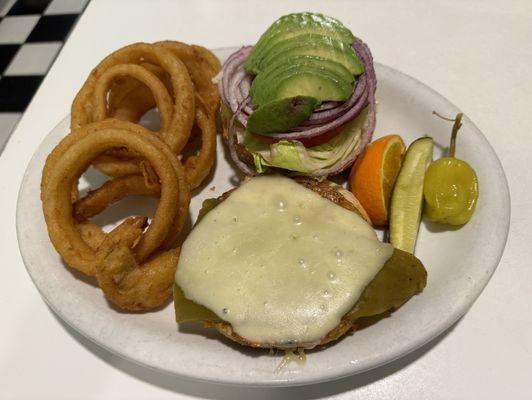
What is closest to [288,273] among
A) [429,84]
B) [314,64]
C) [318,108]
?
[318,108]

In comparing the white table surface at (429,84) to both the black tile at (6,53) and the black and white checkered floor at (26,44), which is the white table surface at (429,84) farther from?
the black tile at (6,53)

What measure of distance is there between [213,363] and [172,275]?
1.17 ft

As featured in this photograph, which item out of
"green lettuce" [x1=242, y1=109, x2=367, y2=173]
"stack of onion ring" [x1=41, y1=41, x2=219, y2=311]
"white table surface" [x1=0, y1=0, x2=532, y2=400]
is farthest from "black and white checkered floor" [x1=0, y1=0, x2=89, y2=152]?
"green lettuce" [x1=242, y1=109, x2=367, y2=173]

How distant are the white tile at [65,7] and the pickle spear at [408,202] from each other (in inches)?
108

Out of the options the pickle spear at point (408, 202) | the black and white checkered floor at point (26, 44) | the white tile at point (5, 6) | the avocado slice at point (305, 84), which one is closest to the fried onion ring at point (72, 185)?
the avocado slice at point (305, 84)

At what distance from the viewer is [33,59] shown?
Result: 313cm

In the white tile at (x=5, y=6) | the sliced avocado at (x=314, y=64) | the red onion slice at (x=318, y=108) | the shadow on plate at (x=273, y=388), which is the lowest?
the shadow on plate at (x=273, y=388)

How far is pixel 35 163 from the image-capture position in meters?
2.07

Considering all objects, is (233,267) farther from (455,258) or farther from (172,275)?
(455,258)

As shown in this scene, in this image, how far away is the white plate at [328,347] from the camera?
144 cm

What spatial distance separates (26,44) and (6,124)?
0.84 m

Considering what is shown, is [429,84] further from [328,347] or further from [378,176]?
[328,347]

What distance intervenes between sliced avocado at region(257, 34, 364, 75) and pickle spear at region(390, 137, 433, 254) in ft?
1.42

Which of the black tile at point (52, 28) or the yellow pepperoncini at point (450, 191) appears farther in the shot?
the black tile at point (52, 28)
